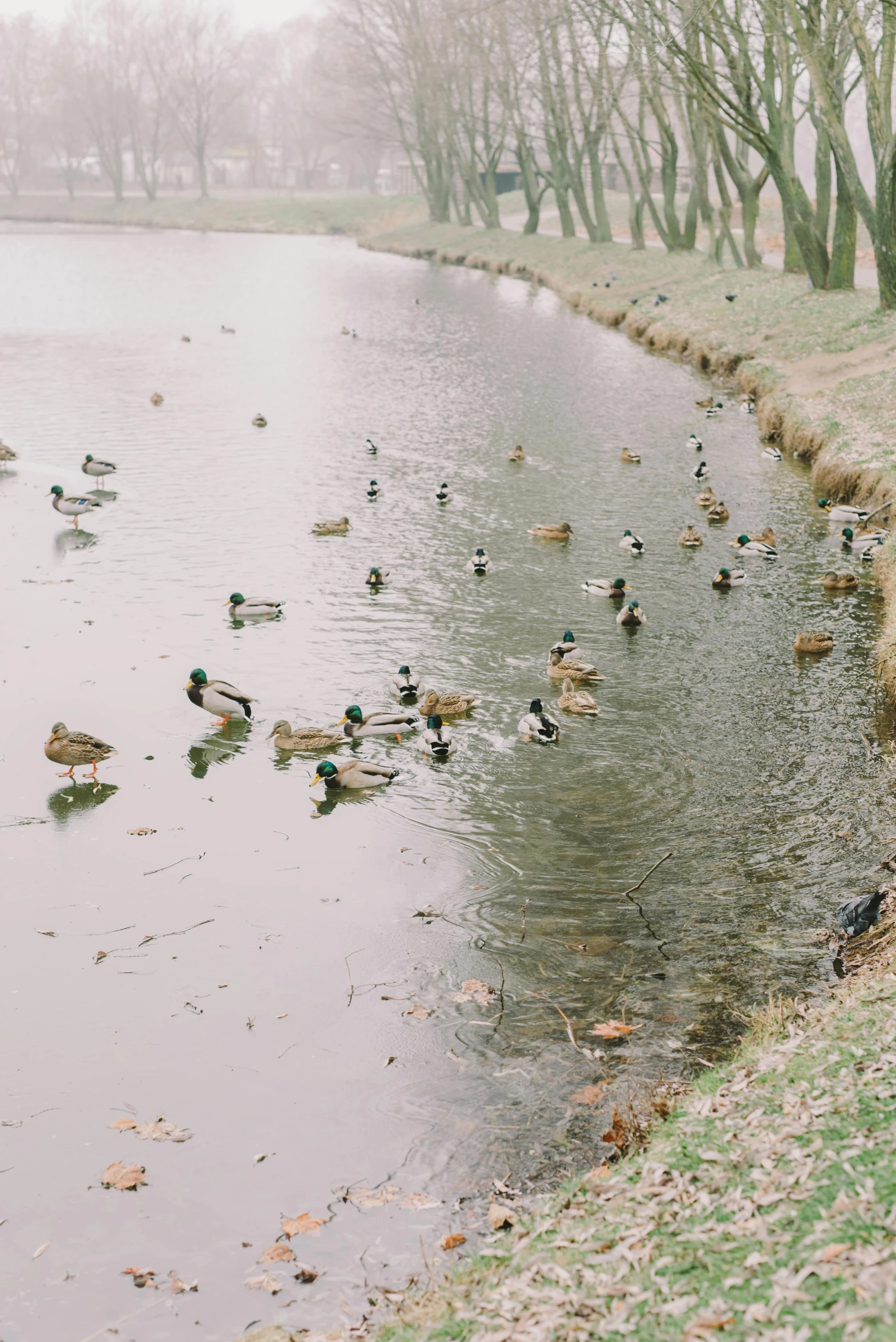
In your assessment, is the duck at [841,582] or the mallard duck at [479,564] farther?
the mallard duck at [479,564]

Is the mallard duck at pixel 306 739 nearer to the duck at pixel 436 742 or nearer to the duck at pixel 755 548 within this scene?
the duck at pixel 436 742

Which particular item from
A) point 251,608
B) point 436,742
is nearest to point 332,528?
point 251,608

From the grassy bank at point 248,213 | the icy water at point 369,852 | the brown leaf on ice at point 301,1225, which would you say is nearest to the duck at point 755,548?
the icy water at point 369,852

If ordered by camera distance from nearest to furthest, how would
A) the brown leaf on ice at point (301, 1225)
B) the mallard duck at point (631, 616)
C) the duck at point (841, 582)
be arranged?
the brown leaf on ice at point (301, 1225), the mallard duck at point (631, 616), the duck at point (841, 582)

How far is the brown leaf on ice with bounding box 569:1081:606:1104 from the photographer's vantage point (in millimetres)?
7555

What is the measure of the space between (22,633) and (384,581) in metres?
5.25

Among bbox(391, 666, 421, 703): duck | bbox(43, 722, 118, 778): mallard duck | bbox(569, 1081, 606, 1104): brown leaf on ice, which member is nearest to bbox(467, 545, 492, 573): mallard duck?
bbox(391, 666, 421, 703): duck

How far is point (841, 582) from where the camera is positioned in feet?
58.4

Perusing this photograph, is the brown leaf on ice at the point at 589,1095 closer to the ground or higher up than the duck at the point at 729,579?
closer to the ground

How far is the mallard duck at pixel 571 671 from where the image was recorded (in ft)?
47.8

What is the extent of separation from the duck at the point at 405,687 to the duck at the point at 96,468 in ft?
38.2

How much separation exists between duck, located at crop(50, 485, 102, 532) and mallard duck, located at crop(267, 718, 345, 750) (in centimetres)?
979

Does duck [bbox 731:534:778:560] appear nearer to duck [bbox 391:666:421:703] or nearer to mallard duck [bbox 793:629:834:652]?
mallard duck [bbox 793:629:834:652]

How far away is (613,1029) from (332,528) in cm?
1381
